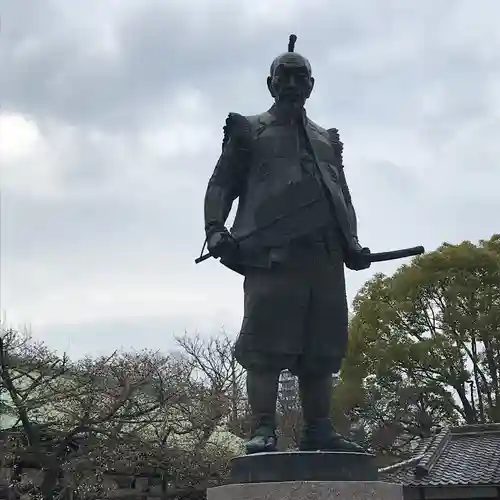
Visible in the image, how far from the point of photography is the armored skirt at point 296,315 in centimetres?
458

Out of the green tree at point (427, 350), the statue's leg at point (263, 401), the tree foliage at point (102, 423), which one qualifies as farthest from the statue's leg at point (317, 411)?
the green tree at point (427, 350)

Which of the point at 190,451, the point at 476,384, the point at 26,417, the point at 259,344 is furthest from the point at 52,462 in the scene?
the point at 476,384

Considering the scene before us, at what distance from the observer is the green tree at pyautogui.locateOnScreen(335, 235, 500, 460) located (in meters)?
22.6

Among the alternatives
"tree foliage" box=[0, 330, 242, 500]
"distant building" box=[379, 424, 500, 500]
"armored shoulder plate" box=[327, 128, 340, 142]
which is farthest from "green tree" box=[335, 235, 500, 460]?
"armored shoulder plate" box=[327, 128, 340, 142]

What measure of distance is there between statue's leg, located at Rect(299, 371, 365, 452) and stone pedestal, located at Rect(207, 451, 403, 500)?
366 mm

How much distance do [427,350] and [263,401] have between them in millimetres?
18933

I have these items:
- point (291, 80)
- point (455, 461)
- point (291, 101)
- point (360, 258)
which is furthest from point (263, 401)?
point (455, 461)

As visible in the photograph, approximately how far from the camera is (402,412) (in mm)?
23453

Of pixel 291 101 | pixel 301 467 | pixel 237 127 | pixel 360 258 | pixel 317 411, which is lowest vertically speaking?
pixel 301 467

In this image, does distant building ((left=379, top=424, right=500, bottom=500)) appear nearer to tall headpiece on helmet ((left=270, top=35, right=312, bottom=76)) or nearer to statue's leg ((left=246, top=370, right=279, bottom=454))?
statue's leg ((left=246, top=370, right=279, bottom=454))

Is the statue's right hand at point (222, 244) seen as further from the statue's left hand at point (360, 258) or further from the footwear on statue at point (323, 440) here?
the footwear on statue at point (323, 440)

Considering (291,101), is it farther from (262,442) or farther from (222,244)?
(262,442)

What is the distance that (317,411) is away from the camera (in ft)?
15.3

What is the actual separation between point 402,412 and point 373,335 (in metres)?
2.55
